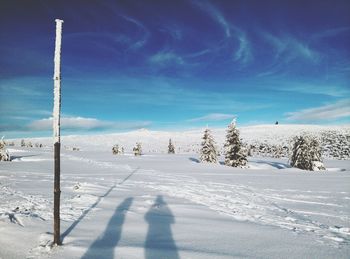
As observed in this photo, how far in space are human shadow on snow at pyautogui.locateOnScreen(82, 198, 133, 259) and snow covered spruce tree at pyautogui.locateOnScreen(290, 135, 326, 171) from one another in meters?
36.2

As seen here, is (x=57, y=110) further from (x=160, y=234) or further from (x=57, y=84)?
(x=160, y=234)

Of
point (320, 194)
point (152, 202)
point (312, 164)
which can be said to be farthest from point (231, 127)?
point (152, 202)

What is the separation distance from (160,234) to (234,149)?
3604 centimetres

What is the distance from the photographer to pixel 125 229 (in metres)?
7.73

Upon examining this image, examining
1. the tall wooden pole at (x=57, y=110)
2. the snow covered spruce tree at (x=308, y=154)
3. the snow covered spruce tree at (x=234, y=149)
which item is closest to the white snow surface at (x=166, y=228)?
the tall wooden pole at (x=57, y=110)

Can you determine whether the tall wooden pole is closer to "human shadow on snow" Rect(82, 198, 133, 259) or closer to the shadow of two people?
"human shadow on snow" Rect(82, 198, 133, 259)

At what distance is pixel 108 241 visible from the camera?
6621 mm

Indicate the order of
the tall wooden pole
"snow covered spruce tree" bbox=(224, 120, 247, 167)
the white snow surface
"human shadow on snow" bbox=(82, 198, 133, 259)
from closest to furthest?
"human shadow on snow" bbox=(82, 198, 133, 259)
the white snow surface
the tall wooden pole
"snow covered spruce tree" bbox=(224, 120, 247, 167)

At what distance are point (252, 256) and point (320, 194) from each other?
14.1m

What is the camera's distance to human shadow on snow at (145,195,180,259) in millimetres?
6014

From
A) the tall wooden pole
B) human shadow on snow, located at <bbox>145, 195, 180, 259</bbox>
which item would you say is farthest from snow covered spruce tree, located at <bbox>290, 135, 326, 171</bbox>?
the tall wooden pole

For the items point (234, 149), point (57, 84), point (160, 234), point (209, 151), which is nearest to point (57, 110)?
point (57, 84)

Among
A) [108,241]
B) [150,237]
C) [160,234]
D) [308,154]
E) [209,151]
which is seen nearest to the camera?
[108,241]

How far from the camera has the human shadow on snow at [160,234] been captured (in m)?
6.01
